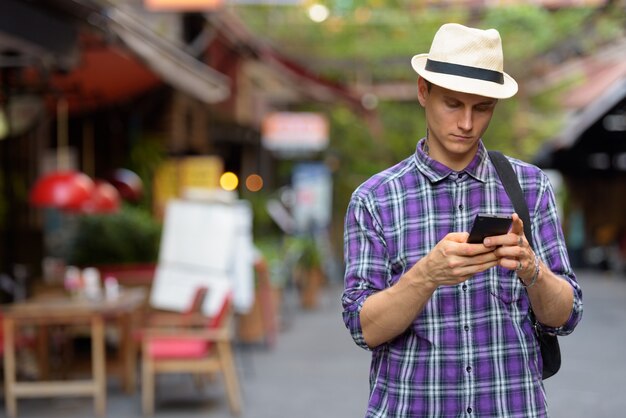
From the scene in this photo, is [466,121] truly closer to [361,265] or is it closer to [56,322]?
[361,265]

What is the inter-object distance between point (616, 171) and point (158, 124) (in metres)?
20.0

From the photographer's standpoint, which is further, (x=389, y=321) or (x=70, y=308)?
(x=70, y=308)

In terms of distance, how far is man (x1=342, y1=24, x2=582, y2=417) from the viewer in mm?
3082

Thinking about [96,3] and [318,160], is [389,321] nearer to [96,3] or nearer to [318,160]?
[96,3]

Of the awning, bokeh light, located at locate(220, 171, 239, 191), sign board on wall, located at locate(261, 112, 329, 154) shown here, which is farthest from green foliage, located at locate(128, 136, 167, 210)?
bokeh light, located at locate(220, 171, 239, 191)

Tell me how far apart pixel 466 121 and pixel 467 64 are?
173mm

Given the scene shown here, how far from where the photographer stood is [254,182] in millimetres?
32156

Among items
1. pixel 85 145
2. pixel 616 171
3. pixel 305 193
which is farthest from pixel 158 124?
pixel 616 171

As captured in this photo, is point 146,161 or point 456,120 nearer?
point 456,120

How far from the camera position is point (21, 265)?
14.4 meters

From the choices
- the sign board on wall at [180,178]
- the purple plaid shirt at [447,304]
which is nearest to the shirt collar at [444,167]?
the purple plaid shirt at [447,304]

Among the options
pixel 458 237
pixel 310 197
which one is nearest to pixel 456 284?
pixel 458 237

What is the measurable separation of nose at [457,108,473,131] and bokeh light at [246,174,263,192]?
94.5ft

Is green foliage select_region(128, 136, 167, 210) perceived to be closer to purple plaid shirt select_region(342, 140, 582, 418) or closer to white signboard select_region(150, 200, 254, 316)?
white signboard select_region(150, 200, 254, 316)
